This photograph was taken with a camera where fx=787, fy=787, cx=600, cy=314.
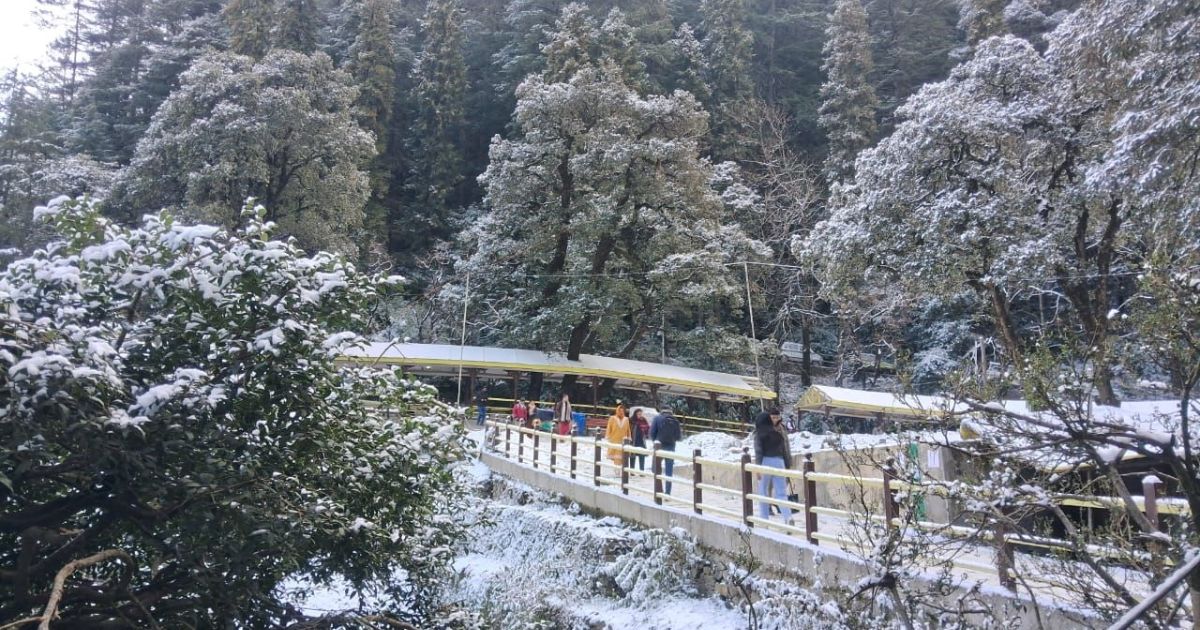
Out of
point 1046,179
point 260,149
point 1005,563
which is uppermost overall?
point 260,149

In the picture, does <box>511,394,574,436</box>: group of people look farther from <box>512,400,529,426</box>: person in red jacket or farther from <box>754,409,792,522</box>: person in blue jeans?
<box>754,409,792,522</box>: person in blue jeans

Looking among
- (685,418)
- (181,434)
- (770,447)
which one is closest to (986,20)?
(685,418)

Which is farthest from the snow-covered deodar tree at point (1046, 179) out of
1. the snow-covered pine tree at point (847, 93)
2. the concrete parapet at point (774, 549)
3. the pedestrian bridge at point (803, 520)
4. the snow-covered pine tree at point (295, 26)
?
the snow-covered pine tree at point (295, 26)

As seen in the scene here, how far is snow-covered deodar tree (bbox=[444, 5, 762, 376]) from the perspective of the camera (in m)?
25.9

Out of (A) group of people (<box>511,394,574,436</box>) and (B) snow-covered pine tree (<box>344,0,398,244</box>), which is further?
(B) snow-covered pine tree (<box>344,0,398,244</box>)

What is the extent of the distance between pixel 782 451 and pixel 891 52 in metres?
33.9

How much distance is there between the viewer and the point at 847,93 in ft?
108

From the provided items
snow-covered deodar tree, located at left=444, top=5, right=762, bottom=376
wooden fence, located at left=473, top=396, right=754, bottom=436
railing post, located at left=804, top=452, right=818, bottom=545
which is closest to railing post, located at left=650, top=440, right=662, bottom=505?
railing post, located at left=804, top=452, right=818, bottom=545

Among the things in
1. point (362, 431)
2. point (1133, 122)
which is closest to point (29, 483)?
point (362, 431)

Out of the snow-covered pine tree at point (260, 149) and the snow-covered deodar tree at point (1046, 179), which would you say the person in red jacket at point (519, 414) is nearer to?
the snow-covered pine tree at point (260, 149)

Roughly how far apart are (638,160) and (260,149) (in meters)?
12.3

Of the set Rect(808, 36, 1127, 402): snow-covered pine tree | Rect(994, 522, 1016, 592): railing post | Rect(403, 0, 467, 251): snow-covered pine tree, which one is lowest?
Rect(994, 522, 1016, 592): railing post

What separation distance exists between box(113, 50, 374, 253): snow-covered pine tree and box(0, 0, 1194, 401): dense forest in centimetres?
10

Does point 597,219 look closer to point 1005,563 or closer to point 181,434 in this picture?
point 1005,563
